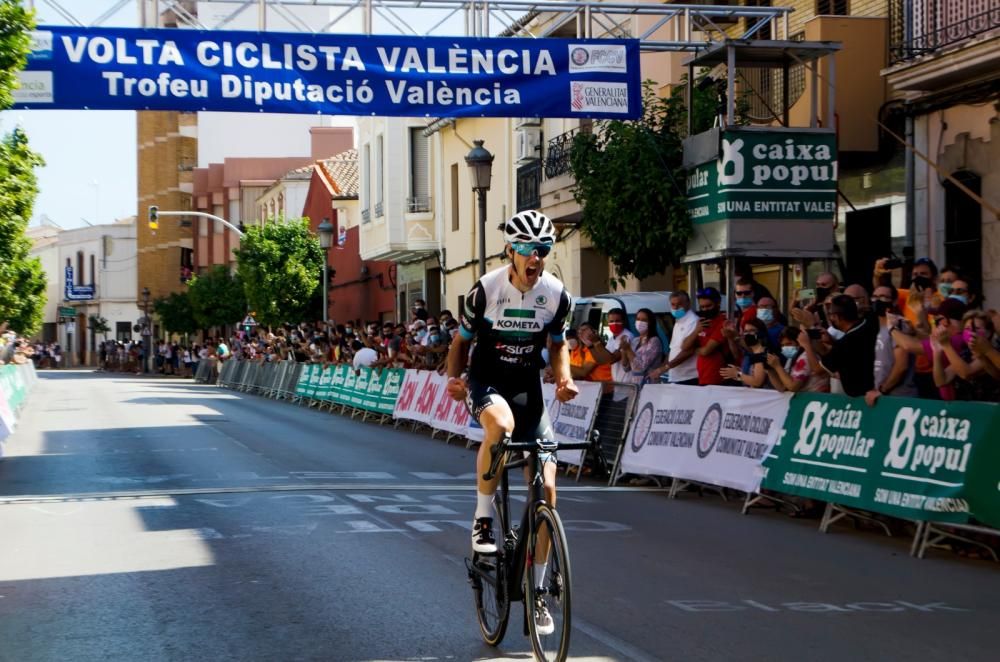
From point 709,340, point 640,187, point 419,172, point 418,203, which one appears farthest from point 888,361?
point 419,172

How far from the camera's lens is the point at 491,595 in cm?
729

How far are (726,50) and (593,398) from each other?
5.59 m

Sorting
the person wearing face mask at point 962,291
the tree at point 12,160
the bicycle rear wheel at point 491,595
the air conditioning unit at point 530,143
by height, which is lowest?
the bicycle rear wheel at point 491,595

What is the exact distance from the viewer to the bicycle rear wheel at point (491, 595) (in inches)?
278

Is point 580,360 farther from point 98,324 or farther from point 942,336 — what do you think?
point 98,324

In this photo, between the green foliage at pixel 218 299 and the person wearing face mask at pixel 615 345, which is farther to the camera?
the green foliage at pixel 218 299

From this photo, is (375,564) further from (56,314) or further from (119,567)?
(56,314)

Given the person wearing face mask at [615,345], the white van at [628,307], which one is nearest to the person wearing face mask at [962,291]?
the person wearing face mask at [615,345]

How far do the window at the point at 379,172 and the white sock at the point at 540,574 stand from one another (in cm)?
4259

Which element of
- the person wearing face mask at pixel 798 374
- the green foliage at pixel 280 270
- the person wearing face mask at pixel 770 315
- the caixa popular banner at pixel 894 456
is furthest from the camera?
the green foliage at pixel 280 270

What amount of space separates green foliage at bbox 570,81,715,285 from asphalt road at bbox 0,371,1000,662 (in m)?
6.13

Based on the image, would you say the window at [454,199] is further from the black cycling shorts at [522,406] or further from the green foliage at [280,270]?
the black cycling shorts at [522,406]

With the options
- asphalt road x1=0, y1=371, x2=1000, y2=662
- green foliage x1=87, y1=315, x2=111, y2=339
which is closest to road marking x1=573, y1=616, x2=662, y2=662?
asphalt road x1=0, y1=371, x2=1000, y2=662

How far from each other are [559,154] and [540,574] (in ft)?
84.9
